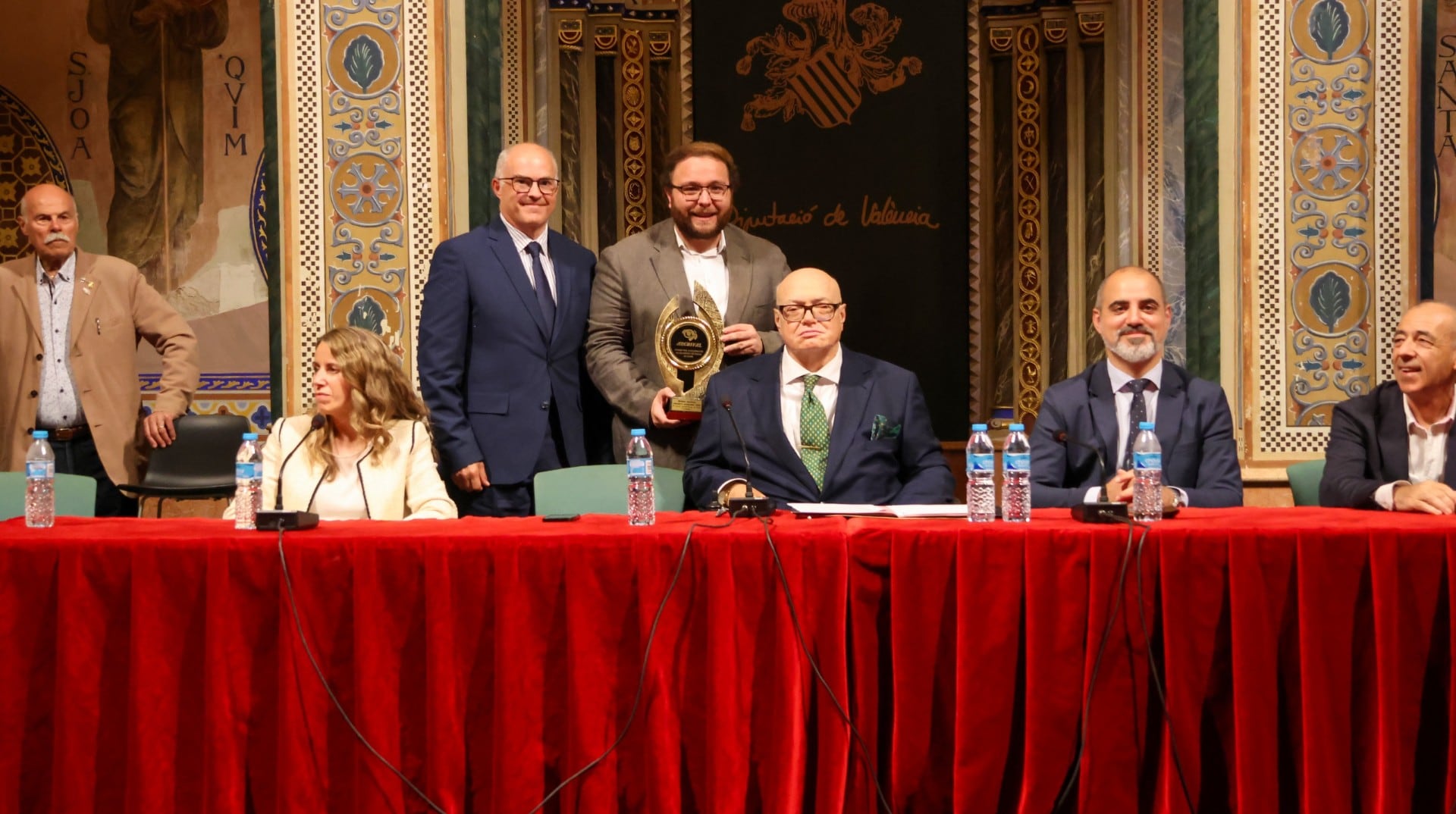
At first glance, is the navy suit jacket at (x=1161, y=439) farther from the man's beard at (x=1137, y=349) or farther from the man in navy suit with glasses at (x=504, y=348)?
the man in navy suit with glasses at (x=504, y=348)

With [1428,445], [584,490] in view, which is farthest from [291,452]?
[1428,445]

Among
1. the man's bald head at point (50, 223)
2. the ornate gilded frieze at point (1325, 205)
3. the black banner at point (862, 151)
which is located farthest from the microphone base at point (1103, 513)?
the black banner at point (862, 151)

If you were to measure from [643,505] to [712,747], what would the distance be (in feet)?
1.92

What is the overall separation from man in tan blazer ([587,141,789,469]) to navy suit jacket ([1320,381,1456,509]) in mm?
1643

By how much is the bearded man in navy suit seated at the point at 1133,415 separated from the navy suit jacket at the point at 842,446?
327mm

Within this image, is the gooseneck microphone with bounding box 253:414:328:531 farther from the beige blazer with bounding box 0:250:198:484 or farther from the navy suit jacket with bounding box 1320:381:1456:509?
the navy suit jacket with bounding box 1320:381:1456:509

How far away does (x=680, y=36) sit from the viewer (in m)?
8.20

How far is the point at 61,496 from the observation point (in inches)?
155

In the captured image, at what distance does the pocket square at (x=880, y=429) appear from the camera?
12.2 ft

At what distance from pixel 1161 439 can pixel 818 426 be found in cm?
96

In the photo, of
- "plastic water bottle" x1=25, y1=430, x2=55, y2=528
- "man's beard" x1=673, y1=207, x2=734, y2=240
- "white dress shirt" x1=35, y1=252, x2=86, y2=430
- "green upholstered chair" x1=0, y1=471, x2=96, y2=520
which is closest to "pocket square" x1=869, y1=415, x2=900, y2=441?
"man's beard" x1=673, y1=207, x2=734, y2=240

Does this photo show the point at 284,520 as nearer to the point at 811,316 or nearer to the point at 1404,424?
the point at 811,316

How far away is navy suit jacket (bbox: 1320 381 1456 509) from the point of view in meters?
3.63

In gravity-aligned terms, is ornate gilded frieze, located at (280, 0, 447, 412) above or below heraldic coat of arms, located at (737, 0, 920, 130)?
below
